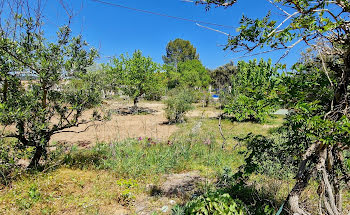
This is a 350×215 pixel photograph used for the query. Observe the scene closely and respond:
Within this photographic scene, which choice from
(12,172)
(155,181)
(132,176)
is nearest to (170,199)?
(155,181)

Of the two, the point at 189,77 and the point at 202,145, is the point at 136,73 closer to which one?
the point at 202,145

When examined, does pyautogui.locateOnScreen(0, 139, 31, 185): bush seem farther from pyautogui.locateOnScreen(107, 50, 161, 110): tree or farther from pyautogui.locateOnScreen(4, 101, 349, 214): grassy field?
pyautogui.locateOnScreen(107, 50, 161, 110): tree

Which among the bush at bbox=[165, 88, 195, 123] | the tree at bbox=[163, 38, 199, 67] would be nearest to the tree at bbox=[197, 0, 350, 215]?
the bush at bbox=[165, 88, 195, 123]

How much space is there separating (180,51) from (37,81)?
2044 inches

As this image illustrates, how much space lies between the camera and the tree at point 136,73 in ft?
44.0

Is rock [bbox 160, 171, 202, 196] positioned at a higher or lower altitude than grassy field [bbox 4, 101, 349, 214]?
lower

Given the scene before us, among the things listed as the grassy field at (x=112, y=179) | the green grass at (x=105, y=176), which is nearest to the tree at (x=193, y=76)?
the green grass at (x=105, y=176)

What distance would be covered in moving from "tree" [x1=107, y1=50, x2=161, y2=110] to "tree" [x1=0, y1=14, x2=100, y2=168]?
9.63 m

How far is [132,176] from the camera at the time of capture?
392 cm

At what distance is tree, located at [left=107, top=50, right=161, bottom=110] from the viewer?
13406 millimetres

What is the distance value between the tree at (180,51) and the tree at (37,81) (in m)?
49.2

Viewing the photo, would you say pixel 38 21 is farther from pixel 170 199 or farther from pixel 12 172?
pixel 170 199

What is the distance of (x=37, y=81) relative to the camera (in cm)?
352

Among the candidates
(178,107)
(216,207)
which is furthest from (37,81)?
(178,107)
